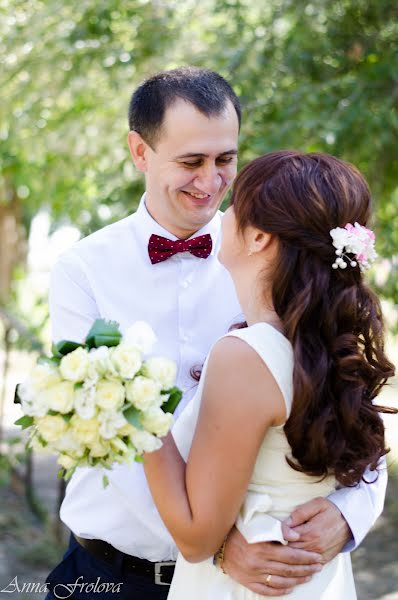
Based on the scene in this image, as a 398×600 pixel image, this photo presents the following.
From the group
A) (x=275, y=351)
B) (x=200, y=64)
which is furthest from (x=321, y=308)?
(x=200, y=64)

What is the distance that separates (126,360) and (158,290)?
0.87 meters

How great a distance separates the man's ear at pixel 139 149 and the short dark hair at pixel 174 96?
19 mm

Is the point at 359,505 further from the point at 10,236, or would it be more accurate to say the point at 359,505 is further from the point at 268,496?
the point at 10,236

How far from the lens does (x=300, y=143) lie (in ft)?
14.8

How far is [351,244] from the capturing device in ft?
6.91

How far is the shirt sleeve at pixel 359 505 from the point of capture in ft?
7.33

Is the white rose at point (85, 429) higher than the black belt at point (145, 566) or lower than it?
higher

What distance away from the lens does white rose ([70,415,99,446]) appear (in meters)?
1.78

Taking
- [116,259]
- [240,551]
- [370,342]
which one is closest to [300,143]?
[116,259]

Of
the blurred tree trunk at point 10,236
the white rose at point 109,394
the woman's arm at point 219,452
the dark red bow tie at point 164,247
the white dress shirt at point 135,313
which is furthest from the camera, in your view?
the blurred tree trunk at point 10,236

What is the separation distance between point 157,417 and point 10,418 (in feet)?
24.8

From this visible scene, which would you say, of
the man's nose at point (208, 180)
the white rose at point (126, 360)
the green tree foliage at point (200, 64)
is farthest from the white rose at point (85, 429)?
the green tree foliage at point (200, 64)

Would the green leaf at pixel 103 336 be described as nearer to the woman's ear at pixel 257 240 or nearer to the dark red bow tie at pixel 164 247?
the woman's ear at pixel 257 240

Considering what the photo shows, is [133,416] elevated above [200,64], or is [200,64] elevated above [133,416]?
[133,416]
